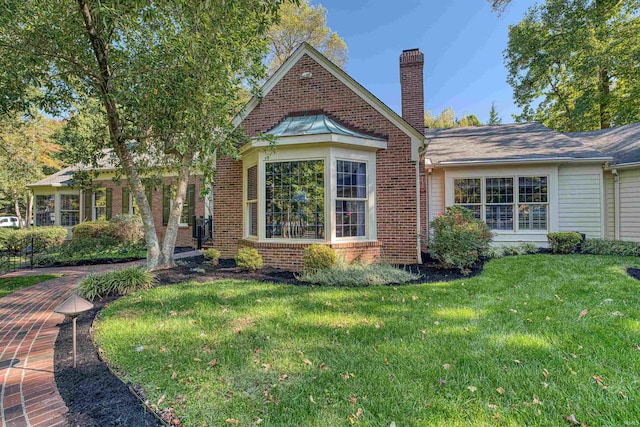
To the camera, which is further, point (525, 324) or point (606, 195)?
point (606, 195)

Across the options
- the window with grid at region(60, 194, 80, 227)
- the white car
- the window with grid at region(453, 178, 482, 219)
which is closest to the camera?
the window with grid at region(453, 178, 482, 219)

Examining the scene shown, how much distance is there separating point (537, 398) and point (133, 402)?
11.2ft

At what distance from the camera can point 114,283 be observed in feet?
18.9

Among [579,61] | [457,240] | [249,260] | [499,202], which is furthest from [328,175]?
[579,61]

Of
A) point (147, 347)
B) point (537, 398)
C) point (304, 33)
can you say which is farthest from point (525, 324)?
point (304, 33)

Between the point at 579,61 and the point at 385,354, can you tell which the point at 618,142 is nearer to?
the point at 579,61

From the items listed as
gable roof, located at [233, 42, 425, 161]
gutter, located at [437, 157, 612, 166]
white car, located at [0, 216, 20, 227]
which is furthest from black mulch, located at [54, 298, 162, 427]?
white car, located at [0, 216, 20, 227]

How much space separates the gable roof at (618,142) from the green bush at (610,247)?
107 inches

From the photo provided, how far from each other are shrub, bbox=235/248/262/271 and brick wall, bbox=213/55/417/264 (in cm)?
56

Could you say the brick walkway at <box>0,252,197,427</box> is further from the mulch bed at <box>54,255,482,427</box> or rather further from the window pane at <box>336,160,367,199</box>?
the window pane at <box>336,160,367,199</box>

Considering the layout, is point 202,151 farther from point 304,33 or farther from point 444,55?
point 304,33

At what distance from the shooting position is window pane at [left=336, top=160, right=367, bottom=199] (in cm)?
786

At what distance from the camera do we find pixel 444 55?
712 inches

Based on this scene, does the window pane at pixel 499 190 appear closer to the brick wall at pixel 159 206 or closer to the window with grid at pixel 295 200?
the window with grid at pixel 295 200
